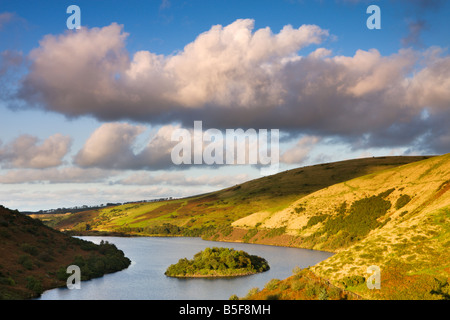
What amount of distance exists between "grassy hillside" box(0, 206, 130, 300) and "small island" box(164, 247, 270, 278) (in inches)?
702

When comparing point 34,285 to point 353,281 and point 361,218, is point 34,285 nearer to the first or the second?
point 353,281

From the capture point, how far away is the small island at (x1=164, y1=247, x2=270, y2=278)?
91.8 metres

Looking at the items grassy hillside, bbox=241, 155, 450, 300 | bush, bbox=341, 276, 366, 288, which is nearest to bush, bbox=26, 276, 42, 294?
grassy hillside, bbox=241, 155, 450, 300

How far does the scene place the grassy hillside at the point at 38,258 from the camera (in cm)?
6756

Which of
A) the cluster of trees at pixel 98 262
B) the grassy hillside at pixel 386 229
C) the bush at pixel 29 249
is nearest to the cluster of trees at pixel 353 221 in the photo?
the grassy hillside at pixel 386 229

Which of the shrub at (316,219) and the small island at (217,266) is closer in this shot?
the small island at (217,266)

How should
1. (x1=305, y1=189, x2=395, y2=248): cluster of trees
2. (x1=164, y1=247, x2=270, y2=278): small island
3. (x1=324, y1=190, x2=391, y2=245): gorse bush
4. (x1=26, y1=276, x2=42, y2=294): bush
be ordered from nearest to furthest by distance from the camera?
(x1=26, y1=276, x2=42, y2=294): bush, (x1=164, y1=247, x2=270, y2=278): small island, (x1=305, y1=189, x2=395, y2=248): cluster of trees, (x1=324, y1=190, x2=391, y2=245): gorse bush

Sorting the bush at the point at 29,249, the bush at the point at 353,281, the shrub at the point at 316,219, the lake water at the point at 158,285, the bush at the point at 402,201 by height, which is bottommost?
the lake water at the point at 158,285

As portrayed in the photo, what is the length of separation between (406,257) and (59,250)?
7723cm

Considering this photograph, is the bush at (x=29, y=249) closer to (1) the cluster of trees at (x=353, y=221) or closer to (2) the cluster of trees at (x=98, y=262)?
(2) the cluster of trees at (x=98, y=262)

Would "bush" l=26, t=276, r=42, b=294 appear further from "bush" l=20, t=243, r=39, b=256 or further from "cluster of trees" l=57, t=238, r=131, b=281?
"bush" l=20, t=243, r=39, b=256

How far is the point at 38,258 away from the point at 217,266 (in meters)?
40.4

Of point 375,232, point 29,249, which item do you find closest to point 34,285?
point 29,249

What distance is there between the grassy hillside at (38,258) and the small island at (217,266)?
17820 mm
